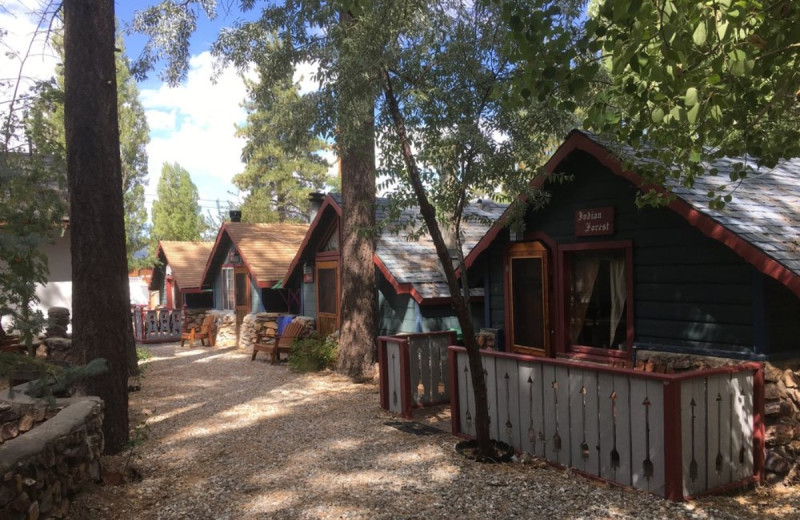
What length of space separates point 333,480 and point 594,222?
430cm

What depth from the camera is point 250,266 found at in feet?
58.1

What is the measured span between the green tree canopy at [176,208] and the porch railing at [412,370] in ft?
124

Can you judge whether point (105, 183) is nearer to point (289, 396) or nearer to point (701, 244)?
point (289, 396)

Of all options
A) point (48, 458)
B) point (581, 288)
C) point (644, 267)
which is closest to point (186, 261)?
point (581, 288)

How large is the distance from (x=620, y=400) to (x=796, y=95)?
285cm

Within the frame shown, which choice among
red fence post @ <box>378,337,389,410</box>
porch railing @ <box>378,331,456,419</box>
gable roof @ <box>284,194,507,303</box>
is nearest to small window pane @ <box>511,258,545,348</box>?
porch railing @ <box>378,331,456,419</box>

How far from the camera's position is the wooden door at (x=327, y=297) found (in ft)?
46.0

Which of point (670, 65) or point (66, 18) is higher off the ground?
point (66, 18)

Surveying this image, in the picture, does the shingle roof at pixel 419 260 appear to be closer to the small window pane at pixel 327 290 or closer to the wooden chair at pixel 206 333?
the small window pane at pixel 327 290

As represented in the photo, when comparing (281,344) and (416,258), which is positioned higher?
(416,258)

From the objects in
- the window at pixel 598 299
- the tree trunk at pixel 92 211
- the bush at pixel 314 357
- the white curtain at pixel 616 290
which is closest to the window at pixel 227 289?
the bush at pixel 314 357

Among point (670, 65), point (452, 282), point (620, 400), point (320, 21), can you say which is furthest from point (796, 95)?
point (320, 21)

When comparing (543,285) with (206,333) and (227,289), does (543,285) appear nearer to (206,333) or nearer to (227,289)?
(206,333)

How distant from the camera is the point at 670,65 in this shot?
388 centimetres
